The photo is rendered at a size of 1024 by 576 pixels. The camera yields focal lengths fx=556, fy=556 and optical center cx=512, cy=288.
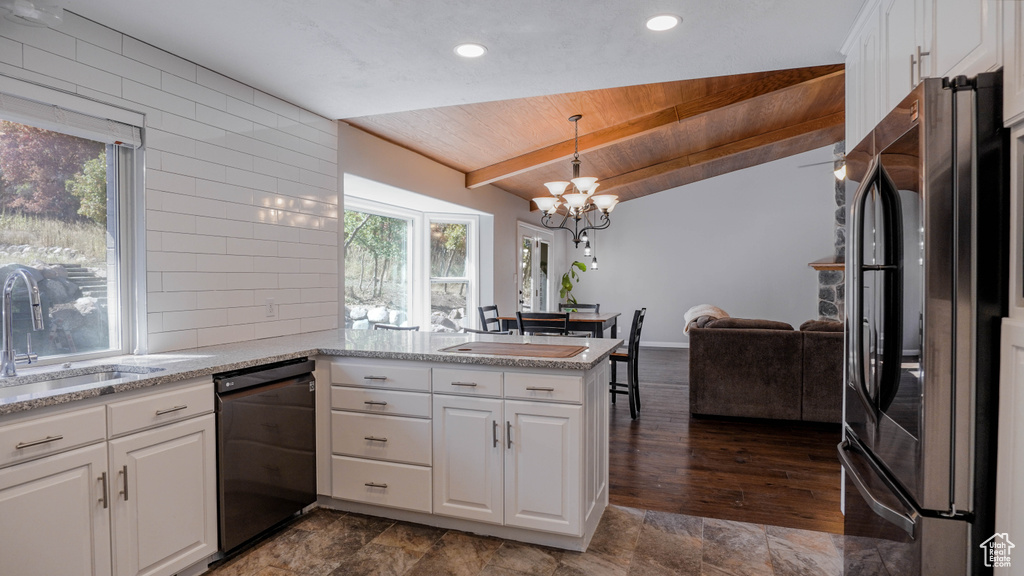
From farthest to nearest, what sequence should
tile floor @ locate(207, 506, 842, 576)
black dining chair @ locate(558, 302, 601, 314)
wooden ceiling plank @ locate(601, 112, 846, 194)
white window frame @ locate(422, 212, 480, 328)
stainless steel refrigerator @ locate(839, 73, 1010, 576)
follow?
black dining chair @ locate(558, 302, 601, 314) → white window frame @ locate(422, 212, 480, 328) → wooden ceiling plank @ locate(601, 112, 846, 194) → tile floor @ locate(207, 506, 842, 576) → stainless steel refrigerator @ locate(839, 73, 1010, 576)

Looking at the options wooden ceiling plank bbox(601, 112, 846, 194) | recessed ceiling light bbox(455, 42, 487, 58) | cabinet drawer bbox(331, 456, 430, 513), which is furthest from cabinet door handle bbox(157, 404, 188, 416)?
wooden ceiling plank bbox(601, 112, 846, 194)

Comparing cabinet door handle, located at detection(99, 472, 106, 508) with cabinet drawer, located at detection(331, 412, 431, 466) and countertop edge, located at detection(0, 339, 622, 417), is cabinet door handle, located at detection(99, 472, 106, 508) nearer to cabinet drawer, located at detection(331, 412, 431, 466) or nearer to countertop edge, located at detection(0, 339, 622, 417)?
countertop edge, located at detection(0, 339, 622, 417)

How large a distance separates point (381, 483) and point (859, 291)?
2.16 m

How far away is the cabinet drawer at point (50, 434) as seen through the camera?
1612mm

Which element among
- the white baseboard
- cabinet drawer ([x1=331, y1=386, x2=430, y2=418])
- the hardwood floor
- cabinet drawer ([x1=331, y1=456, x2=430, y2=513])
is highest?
cabinet drawer ([x1=331, y1=386, x2=430, y2=418])

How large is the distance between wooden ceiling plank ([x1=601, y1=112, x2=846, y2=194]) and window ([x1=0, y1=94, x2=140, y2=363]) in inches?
224

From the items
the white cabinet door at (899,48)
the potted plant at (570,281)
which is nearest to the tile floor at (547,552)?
the white cabinet door at (899,48)

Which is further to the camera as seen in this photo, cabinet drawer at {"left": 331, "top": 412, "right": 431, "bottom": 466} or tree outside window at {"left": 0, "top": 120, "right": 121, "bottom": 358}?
cabinet drawer at {"left": 331, "top": 412, "right": 431, "bottom": 466}

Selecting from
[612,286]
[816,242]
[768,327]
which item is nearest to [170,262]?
[768,327]

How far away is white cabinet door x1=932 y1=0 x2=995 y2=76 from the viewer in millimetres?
1340

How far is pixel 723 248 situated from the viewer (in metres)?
9.11

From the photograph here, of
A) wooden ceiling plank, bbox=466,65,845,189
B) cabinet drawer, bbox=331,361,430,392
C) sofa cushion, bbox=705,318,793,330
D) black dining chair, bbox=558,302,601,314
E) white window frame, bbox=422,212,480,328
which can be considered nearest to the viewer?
cabinet drawer, bbox=331,361,430,392

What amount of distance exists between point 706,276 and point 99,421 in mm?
8683

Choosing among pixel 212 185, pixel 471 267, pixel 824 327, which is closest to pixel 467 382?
pixel 212 185
